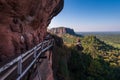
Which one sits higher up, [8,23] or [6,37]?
[8,23]

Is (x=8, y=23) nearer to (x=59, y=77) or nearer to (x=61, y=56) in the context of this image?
(x=59, y=77)

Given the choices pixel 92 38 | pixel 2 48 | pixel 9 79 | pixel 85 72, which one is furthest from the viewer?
pixel 92 38

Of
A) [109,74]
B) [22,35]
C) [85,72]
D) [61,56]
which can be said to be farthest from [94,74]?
[22,35]

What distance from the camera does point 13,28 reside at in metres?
9.94

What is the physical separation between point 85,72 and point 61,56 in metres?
16.3

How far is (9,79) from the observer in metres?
5.43

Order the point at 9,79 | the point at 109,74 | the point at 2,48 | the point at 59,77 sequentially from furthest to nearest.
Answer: the point at 109,74 → the point at 59,77 → the point at 2,48 → the point at 9,79

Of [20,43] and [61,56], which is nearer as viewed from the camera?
[20,43]

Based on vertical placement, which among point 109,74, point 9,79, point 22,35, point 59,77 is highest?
point 22,35

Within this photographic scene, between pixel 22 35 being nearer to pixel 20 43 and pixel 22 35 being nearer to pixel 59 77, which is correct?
pixel 20 43

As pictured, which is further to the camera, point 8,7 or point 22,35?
point 22,35

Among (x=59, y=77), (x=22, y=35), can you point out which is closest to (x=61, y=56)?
(x=59, y=77)

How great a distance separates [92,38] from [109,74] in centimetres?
7339

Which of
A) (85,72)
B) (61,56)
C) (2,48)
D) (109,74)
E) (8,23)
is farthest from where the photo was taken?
(109,74)
